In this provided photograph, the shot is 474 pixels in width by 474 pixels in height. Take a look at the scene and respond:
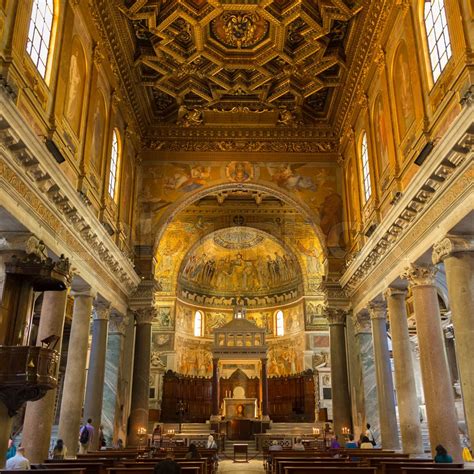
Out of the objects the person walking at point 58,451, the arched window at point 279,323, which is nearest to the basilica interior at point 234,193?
the person walking at point 58,451

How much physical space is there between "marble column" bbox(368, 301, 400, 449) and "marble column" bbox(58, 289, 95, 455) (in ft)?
30.8

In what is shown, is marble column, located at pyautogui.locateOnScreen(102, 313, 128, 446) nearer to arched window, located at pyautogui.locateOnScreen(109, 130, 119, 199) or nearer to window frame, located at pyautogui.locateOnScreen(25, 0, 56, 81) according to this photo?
arched window, located at pyautogui.locateOnScreen(109, 130, 119, 199)

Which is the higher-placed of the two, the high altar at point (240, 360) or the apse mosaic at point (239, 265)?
the apse mosaic at point (239, 265)

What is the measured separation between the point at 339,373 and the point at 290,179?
8375mm

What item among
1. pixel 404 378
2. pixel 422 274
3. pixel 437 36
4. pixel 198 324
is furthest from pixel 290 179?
pixel 198 324

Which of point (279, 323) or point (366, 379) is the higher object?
point (279, 323)

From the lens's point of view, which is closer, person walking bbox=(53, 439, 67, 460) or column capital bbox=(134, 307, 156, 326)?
person walking bbox=(53, 439, 67, 460)

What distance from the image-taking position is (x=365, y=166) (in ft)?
62.8

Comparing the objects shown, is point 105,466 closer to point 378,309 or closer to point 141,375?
point 141,375

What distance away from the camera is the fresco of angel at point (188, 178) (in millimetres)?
22500

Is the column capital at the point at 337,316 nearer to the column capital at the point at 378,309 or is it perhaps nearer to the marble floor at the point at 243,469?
the column capital at the point at 378,309

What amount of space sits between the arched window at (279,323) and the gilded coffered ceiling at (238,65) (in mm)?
15462

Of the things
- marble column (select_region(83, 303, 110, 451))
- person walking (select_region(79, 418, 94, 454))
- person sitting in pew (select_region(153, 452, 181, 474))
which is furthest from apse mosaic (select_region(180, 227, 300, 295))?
person sitting in pew (select_region(153, 452, 181, 474))

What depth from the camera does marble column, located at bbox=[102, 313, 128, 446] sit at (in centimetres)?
1881
